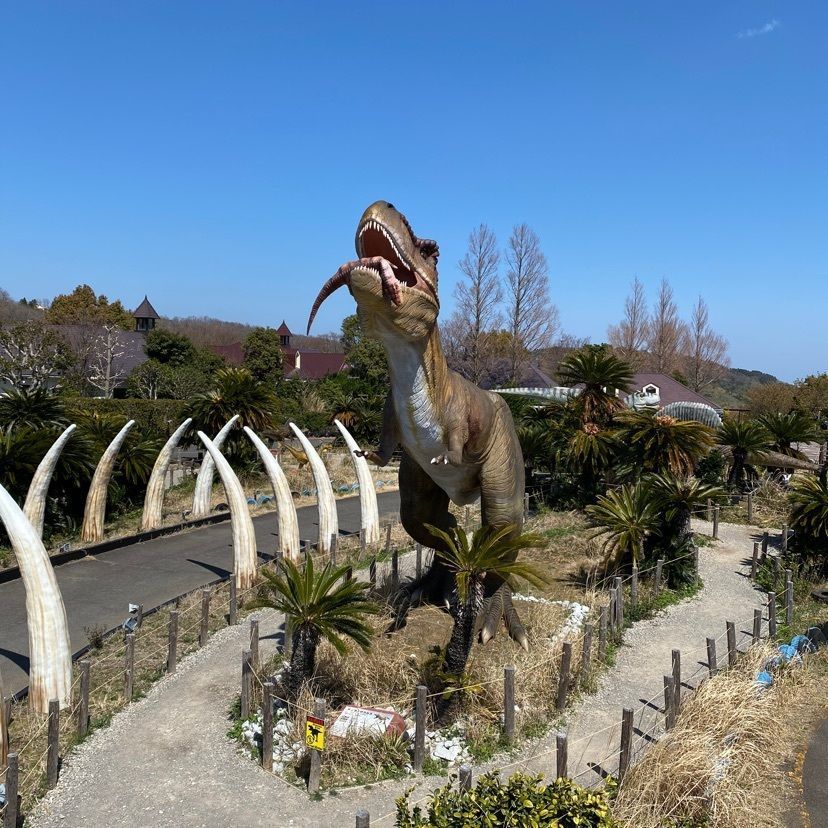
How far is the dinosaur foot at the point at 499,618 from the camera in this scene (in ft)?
23.7

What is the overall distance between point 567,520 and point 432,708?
9.48 metres

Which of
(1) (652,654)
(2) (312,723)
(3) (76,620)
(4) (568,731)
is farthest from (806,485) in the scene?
(3) (76,620)

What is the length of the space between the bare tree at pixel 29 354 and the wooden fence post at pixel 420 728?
23.0 metres

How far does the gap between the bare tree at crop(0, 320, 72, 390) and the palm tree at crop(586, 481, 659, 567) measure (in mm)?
20957

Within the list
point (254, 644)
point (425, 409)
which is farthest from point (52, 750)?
point (425, 409)

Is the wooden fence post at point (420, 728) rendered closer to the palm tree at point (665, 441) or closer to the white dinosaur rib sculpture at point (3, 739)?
the white dinosaur rib sculpture at point (3, 739)

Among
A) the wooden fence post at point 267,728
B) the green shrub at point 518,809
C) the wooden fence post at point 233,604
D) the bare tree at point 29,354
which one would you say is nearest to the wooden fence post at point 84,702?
the wooden fence post at point 267,728

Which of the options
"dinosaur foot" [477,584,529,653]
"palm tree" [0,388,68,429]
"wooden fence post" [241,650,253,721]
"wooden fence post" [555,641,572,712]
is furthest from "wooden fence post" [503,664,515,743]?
"palm tree" [0,388,68,429]

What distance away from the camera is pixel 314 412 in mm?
28750

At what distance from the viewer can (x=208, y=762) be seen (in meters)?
5.70

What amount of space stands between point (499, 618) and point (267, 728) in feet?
8.92

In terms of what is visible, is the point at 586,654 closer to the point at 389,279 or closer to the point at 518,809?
the point at 518,809

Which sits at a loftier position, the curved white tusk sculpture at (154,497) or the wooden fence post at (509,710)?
the curved white tusk sculpture at (154,497)

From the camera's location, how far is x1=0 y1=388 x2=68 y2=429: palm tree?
13859mm
